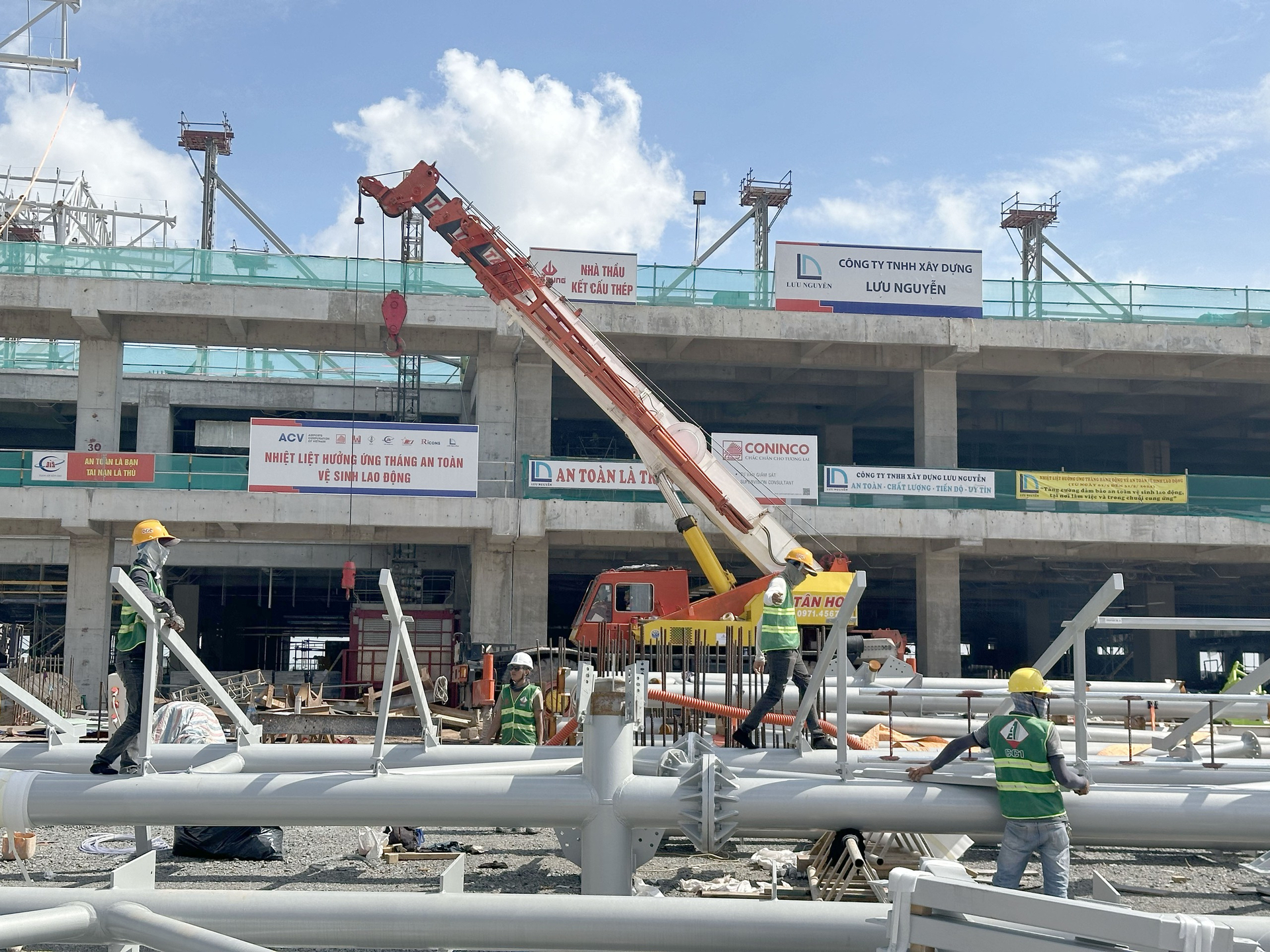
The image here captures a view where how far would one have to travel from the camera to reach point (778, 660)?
9016mm

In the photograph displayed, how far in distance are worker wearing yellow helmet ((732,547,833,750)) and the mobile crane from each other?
9507 mm

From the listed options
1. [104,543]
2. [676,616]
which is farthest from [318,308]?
[676,616]

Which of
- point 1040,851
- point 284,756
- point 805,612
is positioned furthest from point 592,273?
point 1040,851

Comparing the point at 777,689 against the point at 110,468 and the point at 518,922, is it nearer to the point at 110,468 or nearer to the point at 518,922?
the point at 518,922

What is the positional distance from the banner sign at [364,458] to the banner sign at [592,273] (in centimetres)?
447

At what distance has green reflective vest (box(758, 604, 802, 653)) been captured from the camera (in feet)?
29.9

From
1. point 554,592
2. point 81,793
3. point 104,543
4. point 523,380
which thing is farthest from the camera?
point 554,592

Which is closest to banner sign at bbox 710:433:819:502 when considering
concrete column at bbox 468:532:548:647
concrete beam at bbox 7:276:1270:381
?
concrete beam at bbox 7:276:1270:381

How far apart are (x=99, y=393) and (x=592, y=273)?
40.1 ft

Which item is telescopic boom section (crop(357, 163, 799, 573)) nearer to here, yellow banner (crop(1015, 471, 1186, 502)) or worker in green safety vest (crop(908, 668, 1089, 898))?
yellow banner (crop(1015, 471, 1186, 502))

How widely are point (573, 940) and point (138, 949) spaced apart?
2.00 m

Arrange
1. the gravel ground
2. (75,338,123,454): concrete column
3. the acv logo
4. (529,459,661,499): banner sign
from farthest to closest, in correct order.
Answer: the acv logo
(75,338,123,454): concrete column
(529,459,661,499): banner sign
the gravel ground

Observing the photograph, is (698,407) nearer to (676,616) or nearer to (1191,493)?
(1191,493)

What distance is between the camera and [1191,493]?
2647cm
